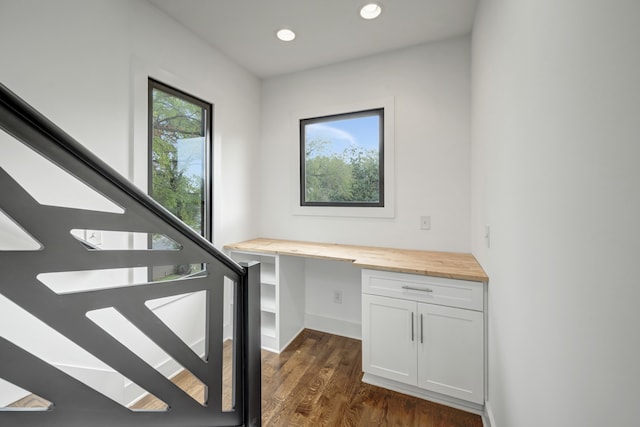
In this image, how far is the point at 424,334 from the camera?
1813 mm

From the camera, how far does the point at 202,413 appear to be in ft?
3.31

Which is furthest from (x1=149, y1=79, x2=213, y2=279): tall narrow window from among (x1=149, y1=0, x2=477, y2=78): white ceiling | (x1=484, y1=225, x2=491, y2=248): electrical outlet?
(x1=484, y1=225, x2=491, y2=248): electrical outlet

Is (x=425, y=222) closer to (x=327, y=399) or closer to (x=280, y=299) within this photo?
(x=280, y=299)

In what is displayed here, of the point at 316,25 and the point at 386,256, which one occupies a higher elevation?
the point at 316,25

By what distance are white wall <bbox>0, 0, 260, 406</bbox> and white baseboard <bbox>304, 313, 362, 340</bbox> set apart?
1172 millimetres

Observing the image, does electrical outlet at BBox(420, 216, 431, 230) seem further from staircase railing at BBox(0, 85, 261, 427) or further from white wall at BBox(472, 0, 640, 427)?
staircase railing at BBox(0, 85, 261, 427)

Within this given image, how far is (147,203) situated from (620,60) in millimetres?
1069

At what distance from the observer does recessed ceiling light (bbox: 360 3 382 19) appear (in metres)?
1.93

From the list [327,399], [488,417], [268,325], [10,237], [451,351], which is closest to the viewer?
[10,237]

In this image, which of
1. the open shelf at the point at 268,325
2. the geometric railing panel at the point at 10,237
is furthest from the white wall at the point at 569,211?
the geometric railing panel at the point at 10,237

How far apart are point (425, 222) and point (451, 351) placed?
1058 mm

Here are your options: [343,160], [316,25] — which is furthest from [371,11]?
[343,160]

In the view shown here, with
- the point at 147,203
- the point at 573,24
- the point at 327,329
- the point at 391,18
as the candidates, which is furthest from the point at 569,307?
the point at 327,329

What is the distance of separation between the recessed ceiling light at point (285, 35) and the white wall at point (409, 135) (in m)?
0.56
